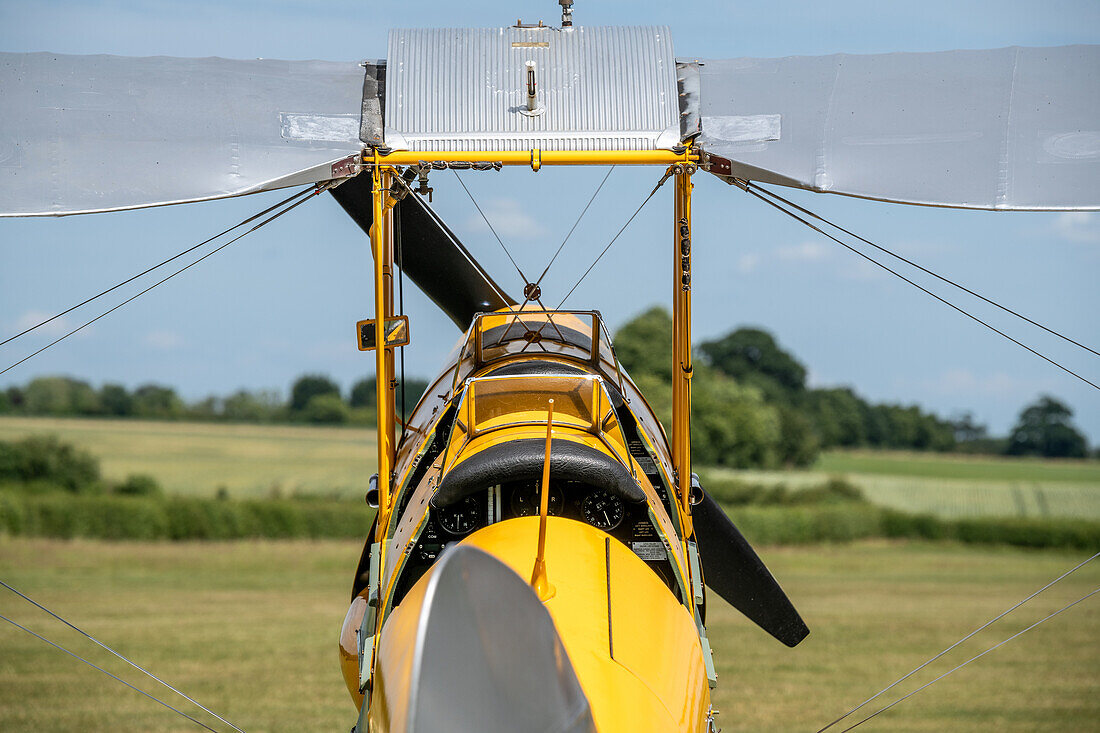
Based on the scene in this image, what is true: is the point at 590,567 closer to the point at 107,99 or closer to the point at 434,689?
the point at 434,689

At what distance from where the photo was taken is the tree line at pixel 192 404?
128ft

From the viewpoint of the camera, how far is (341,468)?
34.4m

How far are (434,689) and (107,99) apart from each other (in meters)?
3.28

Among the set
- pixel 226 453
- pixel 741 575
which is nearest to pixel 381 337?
pixel 741 575

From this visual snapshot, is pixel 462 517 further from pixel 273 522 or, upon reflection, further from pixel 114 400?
pixel 114 400

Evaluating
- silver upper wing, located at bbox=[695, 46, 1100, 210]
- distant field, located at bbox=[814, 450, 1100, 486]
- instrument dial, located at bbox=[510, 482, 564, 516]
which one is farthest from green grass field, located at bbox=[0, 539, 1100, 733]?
distant field, located at bbox=[814, 450, 1100, 486]

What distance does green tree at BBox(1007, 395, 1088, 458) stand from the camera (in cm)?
4056

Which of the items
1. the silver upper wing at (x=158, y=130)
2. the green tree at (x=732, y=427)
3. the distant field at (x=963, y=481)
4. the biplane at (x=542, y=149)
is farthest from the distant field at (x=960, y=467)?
the silver upper wing at (x=158, y=130)

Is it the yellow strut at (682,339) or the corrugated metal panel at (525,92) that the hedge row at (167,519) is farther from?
the corrugated metal panel at (525,92)

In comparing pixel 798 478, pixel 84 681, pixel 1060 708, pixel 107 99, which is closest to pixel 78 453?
pixel 84 681

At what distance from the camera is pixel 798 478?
112 ft

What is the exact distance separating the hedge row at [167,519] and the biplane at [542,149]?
22.6 meters

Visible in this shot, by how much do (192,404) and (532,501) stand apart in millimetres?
40382

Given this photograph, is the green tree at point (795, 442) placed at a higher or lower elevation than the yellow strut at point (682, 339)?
lower
